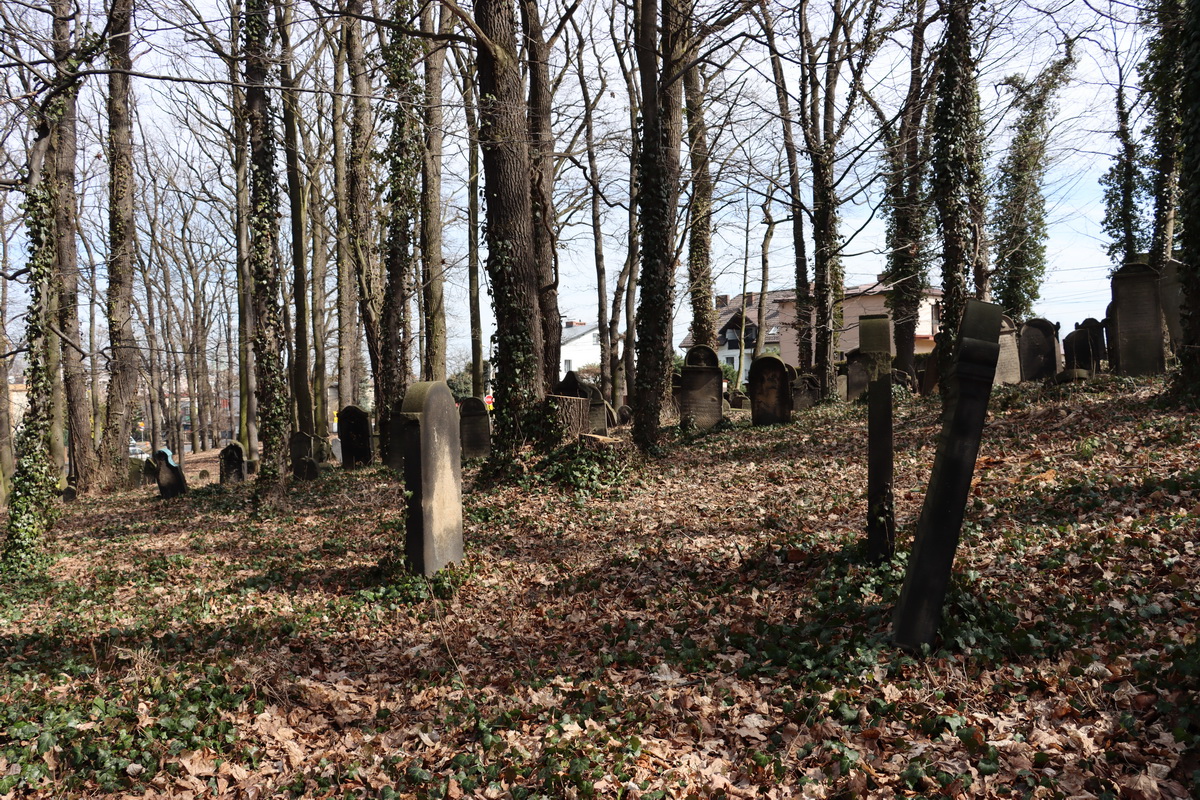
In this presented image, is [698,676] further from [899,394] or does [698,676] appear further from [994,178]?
[994,178]

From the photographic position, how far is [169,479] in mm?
15836

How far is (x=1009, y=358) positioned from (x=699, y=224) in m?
8.89

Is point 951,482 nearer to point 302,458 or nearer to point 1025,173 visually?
point 302,458

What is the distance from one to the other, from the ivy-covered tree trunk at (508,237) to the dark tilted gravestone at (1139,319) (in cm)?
871

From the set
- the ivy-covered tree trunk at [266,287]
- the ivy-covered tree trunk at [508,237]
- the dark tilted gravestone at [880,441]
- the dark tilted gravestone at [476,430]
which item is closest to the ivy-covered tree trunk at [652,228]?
the ivy-covered tree trunk at [508,237]

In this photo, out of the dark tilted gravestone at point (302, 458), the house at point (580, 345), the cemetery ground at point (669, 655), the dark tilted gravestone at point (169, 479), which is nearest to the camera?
the cemetery ground at point (669, 655)

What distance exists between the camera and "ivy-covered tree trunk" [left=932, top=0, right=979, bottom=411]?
12.6 m

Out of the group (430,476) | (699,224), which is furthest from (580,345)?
(430,476)

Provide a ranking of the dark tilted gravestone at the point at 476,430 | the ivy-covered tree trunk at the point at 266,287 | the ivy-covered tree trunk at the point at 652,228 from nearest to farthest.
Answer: the ivy-covered tree trunk at the point at 266,287 < the ivy-covered tree trunk at the point at 652,228 < the dark tilted gravestone at the point at 476,430

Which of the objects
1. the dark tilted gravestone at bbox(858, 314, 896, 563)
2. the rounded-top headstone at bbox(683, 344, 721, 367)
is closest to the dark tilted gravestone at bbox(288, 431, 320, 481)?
the rounded-top headstone at bbox(683, 344, 721, 367)

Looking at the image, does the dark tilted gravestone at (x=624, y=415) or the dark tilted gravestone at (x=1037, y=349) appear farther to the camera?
the dark tilted gravestone at (x=624, y=415)

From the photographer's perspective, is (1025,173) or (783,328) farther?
(783,328)

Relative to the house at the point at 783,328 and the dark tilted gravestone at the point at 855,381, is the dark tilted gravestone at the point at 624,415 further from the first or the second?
the house at the point at 783,328

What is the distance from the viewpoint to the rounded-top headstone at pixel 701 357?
1511 centimetres
